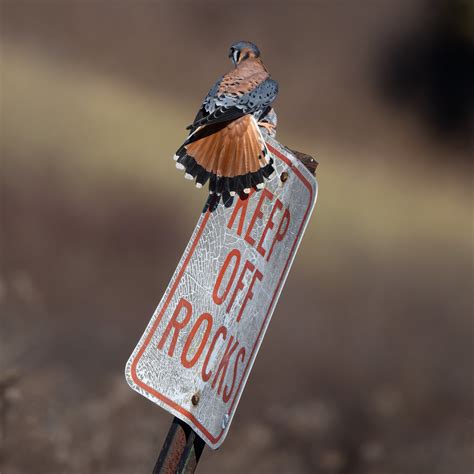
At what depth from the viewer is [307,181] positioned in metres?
1.61

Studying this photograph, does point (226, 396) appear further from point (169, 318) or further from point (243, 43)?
point (243, 43)

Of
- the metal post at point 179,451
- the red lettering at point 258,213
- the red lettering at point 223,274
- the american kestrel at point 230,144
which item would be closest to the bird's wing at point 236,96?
the american kestrel at point 230,144

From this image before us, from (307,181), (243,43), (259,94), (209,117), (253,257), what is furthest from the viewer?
(243,43)

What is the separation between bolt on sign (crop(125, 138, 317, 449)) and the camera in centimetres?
136

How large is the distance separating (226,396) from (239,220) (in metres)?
0.38

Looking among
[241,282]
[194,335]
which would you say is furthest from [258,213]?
[194,335]

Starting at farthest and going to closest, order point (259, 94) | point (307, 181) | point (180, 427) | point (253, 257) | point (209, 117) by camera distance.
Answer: point (259, 94)
point (209, 117)
point (307, 181)
point (253, 257)
point (180, 427)

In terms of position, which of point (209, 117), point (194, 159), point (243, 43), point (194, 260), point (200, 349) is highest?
point (243, 43)

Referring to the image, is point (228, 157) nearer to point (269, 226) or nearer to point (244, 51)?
point (269, 226)

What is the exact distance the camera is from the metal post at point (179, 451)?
1.34 metres

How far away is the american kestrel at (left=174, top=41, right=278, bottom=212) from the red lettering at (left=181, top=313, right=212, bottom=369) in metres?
0.24

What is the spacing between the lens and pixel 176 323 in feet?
4.55

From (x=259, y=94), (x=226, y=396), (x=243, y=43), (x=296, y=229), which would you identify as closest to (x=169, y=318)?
(x=226, y=396)

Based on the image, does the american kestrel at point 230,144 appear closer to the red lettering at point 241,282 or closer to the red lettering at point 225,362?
the red lettering at point 241,282
